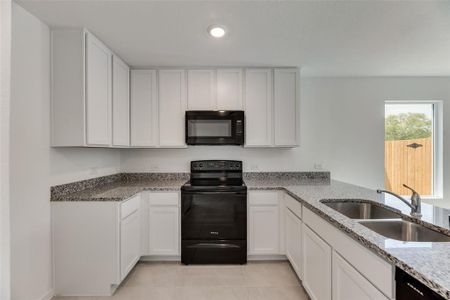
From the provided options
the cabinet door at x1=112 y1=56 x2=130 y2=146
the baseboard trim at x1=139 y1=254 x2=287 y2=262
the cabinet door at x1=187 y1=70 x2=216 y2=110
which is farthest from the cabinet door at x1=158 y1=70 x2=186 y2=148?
the baseboard trim at x1=139 y1=254 x2=287 y2=262

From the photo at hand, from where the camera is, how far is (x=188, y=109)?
3.34m

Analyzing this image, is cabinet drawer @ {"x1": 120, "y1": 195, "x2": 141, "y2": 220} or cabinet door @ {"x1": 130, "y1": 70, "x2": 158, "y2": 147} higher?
cabinet door @ {"x1": 130, "y1": 70, "x2": 158, "y2": 147}

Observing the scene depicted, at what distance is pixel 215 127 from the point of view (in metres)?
3.27

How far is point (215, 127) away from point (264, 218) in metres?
1.22

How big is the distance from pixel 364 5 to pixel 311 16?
1.20ft

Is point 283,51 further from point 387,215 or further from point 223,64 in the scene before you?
point 387,215

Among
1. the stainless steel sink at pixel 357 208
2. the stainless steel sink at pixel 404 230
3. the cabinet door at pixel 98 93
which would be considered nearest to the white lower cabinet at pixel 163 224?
the cabinet door at pixel 98 93

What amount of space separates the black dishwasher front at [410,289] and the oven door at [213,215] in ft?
6.45

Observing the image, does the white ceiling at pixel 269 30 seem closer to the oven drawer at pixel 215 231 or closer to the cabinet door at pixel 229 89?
the cabinet door at pixel 229 89

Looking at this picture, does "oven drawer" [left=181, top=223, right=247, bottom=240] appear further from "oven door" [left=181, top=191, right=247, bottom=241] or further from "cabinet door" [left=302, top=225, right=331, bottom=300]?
"cabinet door" [left=302, top=225, right=331, bottom=300]

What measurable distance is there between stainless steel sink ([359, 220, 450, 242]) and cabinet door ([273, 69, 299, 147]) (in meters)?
1.75

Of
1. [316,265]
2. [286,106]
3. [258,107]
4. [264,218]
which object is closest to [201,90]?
[258,107]

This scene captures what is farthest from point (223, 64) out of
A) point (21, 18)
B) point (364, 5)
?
point (21, 18)

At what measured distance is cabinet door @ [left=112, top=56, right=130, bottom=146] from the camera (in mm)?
2871
